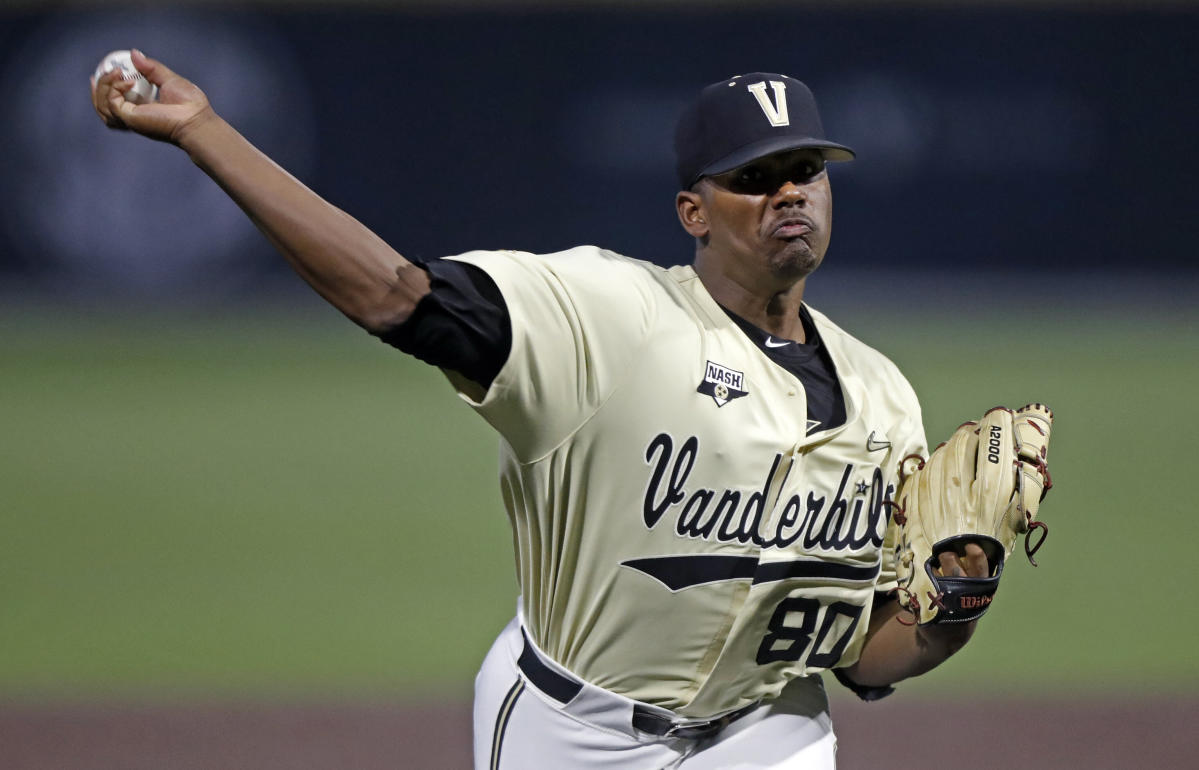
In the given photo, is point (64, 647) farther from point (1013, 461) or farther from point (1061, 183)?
point (1061, 183)

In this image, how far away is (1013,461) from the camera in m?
3.05

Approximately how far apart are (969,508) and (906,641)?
0.40 meters

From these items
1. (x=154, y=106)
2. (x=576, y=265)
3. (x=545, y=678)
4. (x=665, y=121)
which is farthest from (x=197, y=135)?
(x=665, y=121)

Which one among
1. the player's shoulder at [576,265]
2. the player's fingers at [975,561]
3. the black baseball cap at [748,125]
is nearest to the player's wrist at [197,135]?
the player's shoulder at [576,265]

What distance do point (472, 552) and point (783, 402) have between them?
6204 millimetres

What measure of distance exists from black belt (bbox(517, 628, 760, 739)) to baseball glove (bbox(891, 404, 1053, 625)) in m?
0.46

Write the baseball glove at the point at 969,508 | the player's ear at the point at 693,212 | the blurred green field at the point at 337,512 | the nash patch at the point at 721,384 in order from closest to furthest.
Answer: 1. the nash patch at the point at 721,384
2. the baseball glove at the point at 969,508
3. the player's ear at the point at 693,212
4. the blurred green field at the point at 337,512

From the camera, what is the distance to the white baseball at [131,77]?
2.39 metres

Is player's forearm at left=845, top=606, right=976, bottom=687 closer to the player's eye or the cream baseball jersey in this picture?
the cream baseball jersey

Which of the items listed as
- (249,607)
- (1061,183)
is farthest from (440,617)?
(1061,183)

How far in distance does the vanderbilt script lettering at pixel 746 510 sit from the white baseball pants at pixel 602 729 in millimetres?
397

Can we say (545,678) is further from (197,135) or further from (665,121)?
(665,121)

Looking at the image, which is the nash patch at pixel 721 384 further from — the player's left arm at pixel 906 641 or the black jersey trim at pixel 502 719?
the black jersey trim at pixel 502 719

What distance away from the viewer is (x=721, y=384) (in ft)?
9.60
